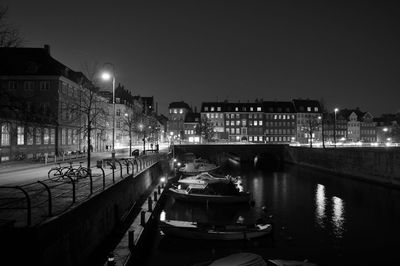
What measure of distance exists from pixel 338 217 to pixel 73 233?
23224 millimetres

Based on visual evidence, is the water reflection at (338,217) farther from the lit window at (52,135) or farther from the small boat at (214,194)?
the lit window at (52,135)

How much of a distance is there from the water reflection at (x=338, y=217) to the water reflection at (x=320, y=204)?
0.89 m

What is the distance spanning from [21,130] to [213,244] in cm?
3393

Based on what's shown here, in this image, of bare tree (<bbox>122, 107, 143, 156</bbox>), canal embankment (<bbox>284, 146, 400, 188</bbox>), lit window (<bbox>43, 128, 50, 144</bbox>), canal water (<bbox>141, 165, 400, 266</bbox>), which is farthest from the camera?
bare tree (<bbox>122, 107, 143, 156</bbox>)

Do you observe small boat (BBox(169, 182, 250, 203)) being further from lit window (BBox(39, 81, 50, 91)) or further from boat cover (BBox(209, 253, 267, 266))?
lit window (BBox(39, 81, 50, 91))

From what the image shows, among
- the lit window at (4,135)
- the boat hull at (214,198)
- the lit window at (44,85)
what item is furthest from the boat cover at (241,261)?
the lit window at (44,85)

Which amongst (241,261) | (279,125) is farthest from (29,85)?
(279,125)

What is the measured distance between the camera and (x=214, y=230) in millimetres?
20891

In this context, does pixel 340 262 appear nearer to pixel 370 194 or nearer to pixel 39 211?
pixel 39 211

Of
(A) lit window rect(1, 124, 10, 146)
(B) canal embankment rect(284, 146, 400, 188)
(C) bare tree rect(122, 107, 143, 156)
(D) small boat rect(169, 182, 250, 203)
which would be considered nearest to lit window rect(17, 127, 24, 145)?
(A) lit window rect(1, 124, 10, 146)

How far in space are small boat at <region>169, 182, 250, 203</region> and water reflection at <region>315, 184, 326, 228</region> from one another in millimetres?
6650

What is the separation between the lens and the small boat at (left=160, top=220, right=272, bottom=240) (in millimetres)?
20594

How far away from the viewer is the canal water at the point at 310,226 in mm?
19391

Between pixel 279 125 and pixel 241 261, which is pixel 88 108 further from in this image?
pixel 279 125
